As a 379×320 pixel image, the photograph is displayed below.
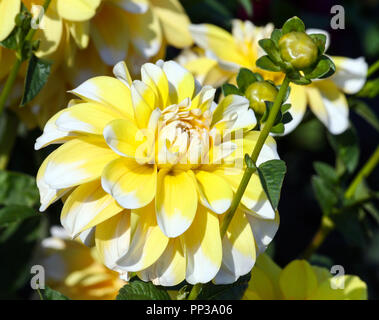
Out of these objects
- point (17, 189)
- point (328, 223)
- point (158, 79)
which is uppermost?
point (158, 79)

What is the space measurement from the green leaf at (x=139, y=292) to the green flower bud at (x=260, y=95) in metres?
0.18

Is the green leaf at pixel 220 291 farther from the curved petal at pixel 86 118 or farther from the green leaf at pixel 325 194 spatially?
the green leaf at pixel 325 194

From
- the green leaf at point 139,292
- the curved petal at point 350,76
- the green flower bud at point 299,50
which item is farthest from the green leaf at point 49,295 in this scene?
the curved petal at point 350,76

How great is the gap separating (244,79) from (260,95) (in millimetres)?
50

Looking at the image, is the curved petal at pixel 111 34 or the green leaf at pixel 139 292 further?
the curved petal at pixel 111 34

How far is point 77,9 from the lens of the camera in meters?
0.73

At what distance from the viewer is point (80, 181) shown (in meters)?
0.54

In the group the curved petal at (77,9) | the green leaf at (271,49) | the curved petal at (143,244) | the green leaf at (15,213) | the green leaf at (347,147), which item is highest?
the green leaf at (271,49)

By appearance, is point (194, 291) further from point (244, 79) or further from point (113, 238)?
point (244, 79)

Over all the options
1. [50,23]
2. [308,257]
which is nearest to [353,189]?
[308,257]

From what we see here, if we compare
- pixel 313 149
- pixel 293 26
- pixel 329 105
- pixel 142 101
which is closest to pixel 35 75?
pixel 142 101

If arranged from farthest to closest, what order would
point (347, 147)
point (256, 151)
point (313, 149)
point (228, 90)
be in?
point (313, 149), point (347, 147), point (228, 90), point (256, 151)

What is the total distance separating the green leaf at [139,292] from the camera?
58 centimetres

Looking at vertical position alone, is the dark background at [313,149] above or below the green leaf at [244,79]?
below
